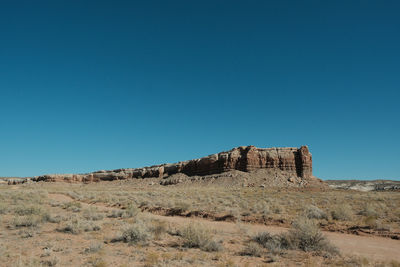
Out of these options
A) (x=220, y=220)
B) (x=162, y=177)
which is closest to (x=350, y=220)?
(x=220, y=220)

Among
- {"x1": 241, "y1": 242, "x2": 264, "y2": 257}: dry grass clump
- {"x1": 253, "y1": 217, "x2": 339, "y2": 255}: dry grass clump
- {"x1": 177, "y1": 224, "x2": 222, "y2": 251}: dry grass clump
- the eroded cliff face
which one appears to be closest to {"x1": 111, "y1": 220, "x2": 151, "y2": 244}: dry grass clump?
{"x1": 177, "y1": 224, "x2": 222, "y2": 251}: dry grass clump

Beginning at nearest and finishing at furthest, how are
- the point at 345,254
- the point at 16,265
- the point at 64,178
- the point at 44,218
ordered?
the point at 16,265
the point at 345,254
the point at 44,218
the point at 64,178

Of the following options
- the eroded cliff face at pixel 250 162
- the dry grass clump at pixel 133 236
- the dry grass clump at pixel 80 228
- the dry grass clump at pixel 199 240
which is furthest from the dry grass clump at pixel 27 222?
the eroded cliff face at pixel 250 162

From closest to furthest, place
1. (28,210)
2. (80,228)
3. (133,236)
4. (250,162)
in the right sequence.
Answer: (133,236), (80,228), (28,210), (250,162)

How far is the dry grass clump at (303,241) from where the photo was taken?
29.1 ft

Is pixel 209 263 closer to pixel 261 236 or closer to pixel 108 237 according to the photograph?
pixel 261 236

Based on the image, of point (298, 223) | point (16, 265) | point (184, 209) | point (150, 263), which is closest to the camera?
point (16, 265)

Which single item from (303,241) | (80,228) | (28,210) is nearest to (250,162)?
(28,210)

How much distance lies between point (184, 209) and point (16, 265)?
1407 centimetres

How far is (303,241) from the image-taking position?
9336 millimetres

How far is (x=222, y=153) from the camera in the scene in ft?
228

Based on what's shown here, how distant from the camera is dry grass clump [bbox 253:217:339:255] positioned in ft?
29.1

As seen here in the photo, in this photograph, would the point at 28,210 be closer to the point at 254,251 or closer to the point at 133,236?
the point at 133,236

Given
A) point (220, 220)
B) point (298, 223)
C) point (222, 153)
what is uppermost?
point (222, 153)
